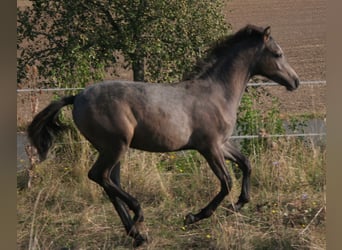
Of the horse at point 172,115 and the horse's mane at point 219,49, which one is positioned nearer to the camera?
the horse at point 172,115

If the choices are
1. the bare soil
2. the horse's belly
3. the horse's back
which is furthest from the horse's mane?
the bare soil

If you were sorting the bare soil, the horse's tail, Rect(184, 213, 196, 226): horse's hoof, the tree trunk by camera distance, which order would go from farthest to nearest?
the bare soil < the tree trunk < Rect(184, 213, 196, 226): horse's hoof < the horse's tail

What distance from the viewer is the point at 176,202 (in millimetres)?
6488

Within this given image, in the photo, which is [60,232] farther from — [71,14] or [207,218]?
[71,14]

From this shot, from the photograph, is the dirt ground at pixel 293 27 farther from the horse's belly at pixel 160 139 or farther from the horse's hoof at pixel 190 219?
the horse's belly at pixel 160 139

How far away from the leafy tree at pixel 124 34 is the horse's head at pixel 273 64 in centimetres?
411

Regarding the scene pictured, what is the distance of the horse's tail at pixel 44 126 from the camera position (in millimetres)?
5289

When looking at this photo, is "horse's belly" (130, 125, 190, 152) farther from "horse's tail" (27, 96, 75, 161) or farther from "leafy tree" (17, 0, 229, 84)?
"leafy tree" (17, 0, 229, 84)

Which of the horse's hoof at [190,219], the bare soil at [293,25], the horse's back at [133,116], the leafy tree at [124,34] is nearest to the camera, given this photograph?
the horse's back at [133,116]

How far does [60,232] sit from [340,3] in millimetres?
3943

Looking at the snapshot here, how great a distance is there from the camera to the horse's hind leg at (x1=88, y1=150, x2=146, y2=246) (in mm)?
5125

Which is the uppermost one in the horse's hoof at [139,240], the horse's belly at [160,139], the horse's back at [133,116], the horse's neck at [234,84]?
the horse's neck at [234,84]

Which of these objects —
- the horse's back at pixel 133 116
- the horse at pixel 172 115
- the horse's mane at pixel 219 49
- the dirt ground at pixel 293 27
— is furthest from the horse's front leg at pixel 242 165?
the dirt ground at pixel 293 27

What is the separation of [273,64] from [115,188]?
1.66 meters
